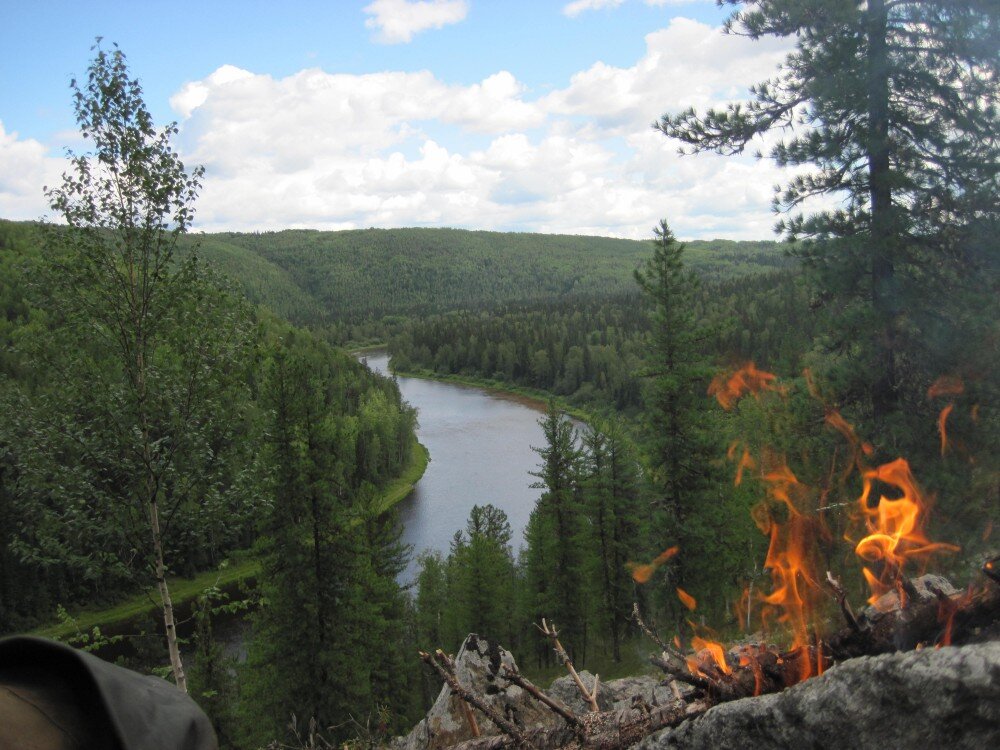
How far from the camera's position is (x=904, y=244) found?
9.61 m

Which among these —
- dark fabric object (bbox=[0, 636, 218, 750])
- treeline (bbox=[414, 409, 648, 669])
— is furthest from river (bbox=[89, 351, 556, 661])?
dark fabric object (bbox=[0, 636, 218, 750])

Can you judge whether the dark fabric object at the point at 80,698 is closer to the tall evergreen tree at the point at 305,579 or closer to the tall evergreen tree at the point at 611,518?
the tall evergreen tree at the point at 305,579

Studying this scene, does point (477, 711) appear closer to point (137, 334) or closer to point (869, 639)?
point (869, 639)

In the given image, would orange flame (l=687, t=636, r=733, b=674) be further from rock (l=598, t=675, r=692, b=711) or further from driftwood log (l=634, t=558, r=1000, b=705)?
rock (l=598, t=675, r=692, b=711)

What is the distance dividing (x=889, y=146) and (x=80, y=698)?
11.2m

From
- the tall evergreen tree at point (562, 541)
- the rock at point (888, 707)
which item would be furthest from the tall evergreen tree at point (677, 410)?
the rock at point (888, 707)

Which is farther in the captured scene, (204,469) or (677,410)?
(677,410)

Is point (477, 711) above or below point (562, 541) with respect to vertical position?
above

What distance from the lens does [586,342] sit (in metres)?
114

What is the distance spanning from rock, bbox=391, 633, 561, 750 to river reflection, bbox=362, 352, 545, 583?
80.5 ft

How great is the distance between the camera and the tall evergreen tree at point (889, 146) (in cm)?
907

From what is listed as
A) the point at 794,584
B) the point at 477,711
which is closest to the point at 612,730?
the point at 794,584

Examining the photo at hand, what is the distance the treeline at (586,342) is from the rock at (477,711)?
48249mm

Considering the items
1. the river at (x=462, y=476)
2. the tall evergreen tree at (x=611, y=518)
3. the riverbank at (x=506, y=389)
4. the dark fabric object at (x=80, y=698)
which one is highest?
the dark fabric object at (x=80, y=698)
